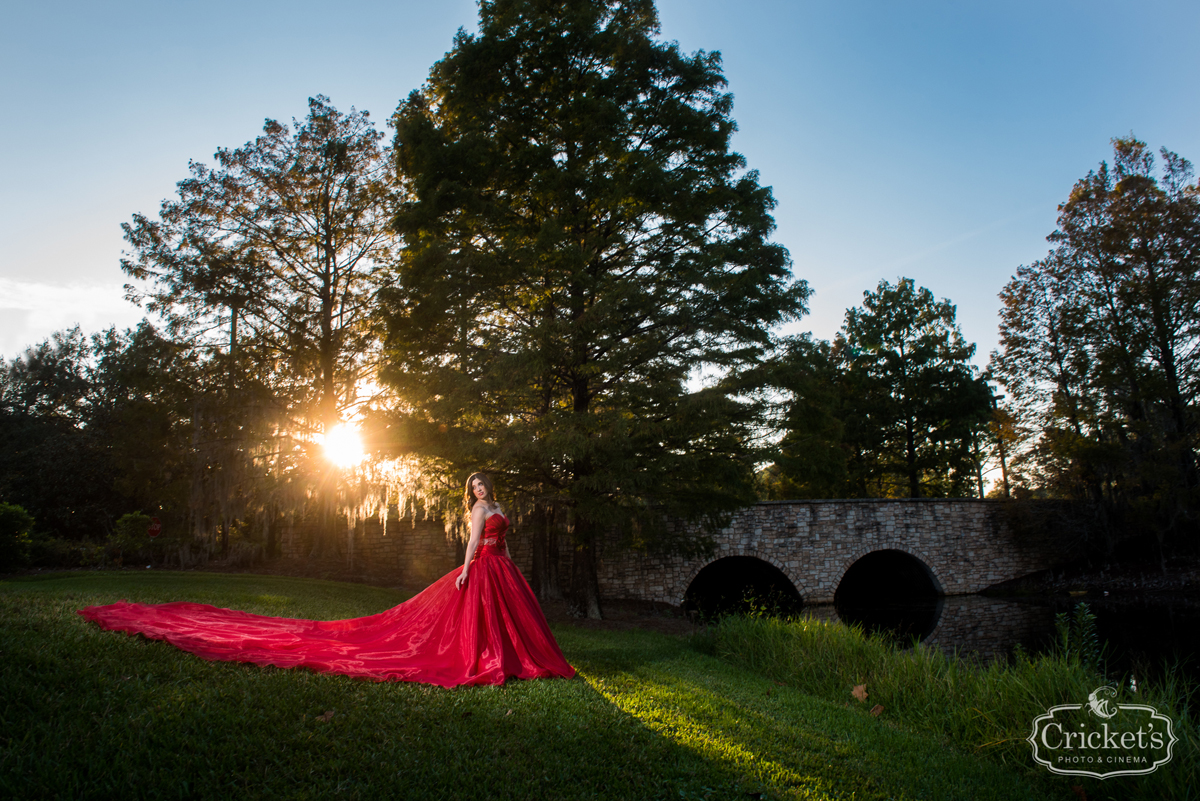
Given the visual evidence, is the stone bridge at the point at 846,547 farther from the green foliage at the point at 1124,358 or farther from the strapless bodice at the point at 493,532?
the strapless bodice at the point at 493,532

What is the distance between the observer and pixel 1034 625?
1358 centimetres

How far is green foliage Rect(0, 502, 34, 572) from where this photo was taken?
1205 centimetres

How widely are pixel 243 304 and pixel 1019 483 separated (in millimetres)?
26152

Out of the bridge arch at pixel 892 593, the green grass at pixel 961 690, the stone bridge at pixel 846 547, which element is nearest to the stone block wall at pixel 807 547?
the stone bridge at pixel 846 547

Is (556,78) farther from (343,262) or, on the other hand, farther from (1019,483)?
(1019,483)

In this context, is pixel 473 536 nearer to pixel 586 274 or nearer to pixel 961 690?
pixel 961 690

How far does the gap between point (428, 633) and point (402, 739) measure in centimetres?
193

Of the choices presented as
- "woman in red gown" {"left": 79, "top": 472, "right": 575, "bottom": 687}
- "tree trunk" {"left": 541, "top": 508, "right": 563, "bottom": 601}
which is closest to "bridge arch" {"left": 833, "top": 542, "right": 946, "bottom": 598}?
"tree trunk" {"left": 541, "top": 508, "right": 563, "bottom": 601}

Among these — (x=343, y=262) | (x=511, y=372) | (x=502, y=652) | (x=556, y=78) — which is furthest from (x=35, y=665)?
(x=343, y=262)

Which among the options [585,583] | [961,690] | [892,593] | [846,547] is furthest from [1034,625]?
[961,690]

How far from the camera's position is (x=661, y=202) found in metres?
10.5

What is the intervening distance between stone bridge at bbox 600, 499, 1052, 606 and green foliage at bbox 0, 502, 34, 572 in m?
12.6

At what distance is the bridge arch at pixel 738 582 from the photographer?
722 inches

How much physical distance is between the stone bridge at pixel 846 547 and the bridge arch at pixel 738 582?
0.08m
